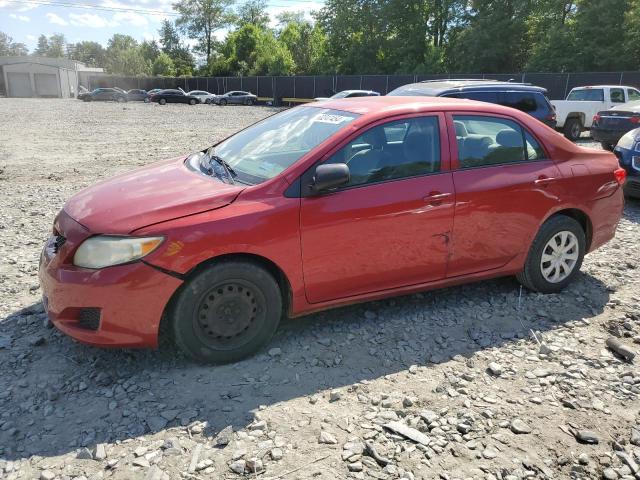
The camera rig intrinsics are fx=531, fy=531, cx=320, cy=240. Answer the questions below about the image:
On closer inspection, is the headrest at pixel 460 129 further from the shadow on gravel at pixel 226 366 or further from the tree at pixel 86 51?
the tree at pixel 86 51

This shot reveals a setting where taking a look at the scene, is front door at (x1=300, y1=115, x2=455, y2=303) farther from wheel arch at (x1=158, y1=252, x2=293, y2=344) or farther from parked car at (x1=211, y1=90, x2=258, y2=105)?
parked car at (x1=211, y1=90, x2=258, y2=105)

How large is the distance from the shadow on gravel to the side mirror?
1.16 meters

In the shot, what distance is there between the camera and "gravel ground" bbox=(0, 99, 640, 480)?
2715 millimetres

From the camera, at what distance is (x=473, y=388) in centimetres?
337

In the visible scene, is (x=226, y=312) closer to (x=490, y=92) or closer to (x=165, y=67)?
(x=490, y=92)

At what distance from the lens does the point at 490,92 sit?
1062 centimetres

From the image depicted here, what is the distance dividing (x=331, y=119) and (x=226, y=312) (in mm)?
1663

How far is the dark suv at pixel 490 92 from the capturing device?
9.70 metres

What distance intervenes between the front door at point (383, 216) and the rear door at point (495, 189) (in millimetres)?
129

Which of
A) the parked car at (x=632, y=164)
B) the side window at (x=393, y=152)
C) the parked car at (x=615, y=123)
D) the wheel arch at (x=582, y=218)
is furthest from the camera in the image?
the parked car at (x=615, y=123)

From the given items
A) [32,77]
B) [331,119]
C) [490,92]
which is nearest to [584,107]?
[490,92]

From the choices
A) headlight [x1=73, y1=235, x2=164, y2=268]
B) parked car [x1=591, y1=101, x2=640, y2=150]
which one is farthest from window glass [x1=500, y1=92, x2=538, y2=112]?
headlight [x1=73, y1=235, x2=164, y2=268]

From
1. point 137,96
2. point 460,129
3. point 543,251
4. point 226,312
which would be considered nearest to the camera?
point 226,312

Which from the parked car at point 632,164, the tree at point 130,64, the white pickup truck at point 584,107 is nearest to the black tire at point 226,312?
the parked car at point 632,164
